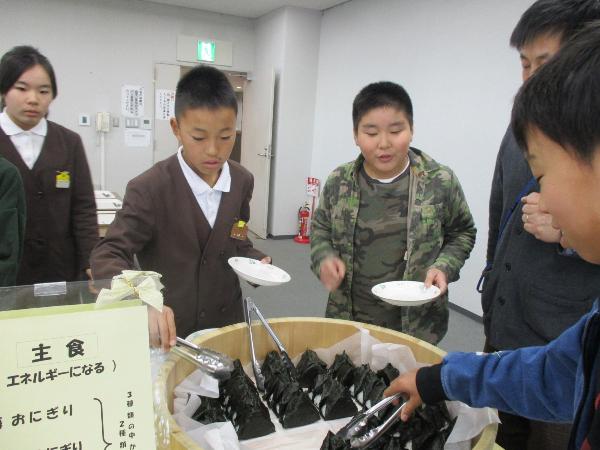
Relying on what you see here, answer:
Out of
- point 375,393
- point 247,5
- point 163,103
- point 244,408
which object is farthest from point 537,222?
point 163,103

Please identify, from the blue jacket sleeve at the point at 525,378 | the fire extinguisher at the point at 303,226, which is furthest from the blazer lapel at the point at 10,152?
the fire extinguisher at the point at 303,226

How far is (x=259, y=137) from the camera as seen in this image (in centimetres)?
569

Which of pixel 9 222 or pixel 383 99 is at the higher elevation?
pixel 383 99

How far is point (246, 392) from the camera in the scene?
0.96 m

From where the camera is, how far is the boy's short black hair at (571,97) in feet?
1.66

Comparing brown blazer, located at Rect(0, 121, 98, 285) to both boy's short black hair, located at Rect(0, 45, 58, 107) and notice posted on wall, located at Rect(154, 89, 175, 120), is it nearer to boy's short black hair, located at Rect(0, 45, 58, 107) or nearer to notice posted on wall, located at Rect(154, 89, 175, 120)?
boy's short black hair, located at Rect(0, 45, 58, 107)

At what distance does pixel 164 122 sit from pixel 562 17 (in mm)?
5216

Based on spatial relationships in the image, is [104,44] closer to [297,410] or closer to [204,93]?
[204,93]

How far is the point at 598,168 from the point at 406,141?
0.97 meters

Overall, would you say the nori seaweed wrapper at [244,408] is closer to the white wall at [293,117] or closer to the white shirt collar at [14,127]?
the white shirt collar at [14,127]

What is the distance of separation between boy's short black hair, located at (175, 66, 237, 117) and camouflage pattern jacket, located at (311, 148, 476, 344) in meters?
0.48

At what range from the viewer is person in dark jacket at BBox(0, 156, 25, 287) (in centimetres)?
133

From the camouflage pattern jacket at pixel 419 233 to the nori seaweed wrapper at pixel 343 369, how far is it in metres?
0.37

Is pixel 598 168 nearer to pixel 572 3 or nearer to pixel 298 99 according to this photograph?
pixel 572 3
